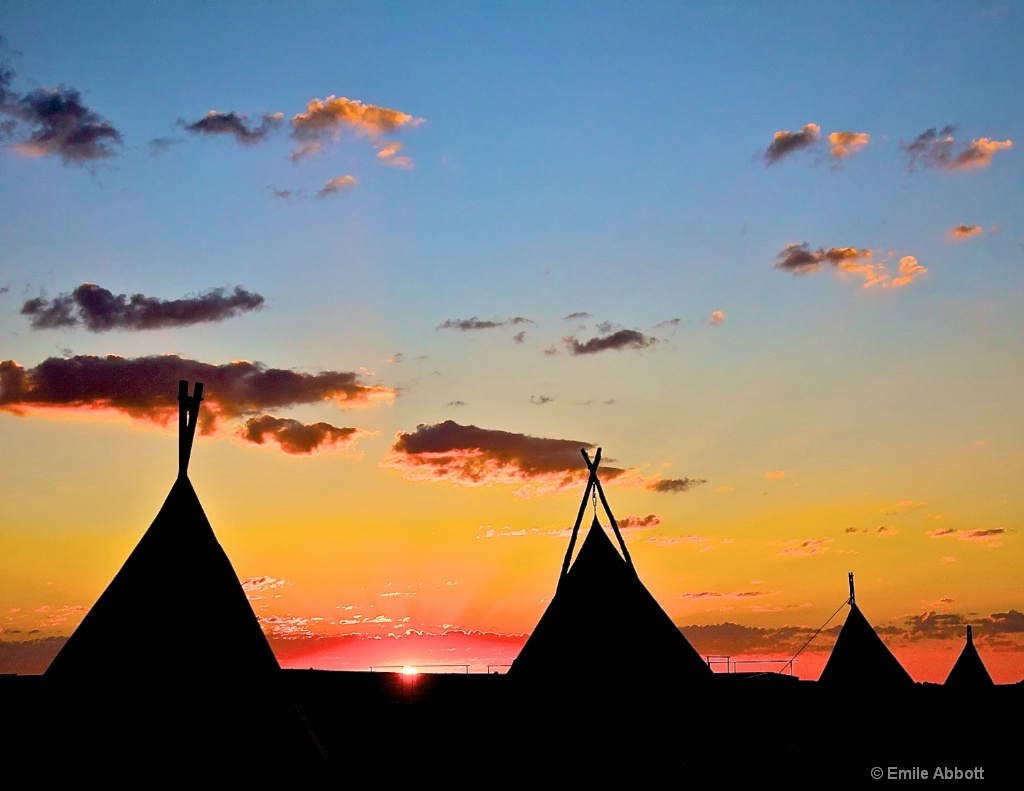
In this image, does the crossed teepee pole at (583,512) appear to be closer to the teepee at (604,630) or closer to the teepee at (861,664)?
the teepee at (604,630)

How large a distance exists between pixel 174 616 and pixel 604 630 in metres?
11.4

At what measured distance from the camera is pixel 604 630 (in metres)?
29.3

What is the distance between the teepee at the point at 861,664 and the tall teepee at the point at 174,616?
1027 inches

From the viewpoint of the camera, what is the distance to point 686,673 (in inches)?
1147

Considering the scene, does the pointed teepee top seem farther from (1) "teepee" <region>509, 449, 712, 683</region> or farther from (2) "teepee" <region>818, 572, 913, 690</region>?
(2) "teepee" <region>818, 572, 913, 690</region>

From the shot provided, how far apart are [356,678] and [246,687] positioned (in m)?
19.6

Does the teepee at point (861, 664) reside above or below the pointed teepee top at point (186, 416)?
below

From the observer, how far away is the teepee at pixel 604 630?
95.1ft

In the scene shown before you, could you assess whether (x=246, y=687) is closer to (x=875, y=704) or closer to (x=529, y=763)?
(x=529, y=763)

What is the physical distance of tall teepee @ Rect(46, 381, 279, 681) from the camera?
2145 centimetres

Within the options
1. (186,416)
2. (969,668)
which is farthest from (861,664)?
(186,416)

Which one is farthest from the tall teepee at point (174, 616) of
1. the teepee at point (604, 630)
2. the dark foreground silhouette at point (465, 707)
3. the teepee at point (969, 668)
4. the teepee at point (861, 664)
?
the teepee at point (969, 668)

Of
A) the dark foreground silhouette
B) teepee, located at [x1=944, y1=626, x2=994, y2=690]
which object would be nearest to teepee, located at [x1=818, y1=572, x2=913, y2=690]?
the dark foreground silhouette

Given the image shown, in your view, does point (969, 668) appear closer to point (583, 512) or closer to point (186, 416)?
point (583, 512)
